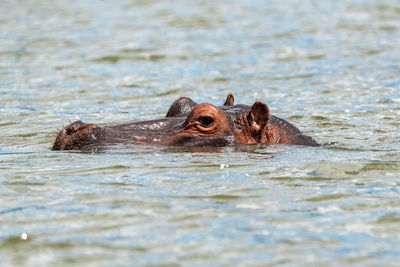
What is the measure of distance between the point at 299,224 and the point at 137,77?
11.7 meters

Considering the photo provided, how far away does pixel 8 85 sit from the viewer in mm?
16875

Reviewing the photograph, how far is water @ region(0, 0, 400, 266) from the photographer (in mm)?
6145

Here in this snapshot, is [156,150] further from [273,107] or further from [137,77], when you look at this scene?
[137,77]

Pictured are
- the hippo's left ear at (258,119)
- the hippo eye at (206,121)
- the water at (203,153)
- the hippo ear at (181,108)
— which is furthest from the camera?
the hippo ear at (181,108)

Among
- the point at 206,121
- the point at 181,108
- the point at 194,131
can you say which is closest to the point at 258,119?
the point at 206,121

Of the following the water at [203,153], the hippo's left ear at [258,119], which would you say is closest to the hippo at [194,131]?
the hippo's left ear at [258,119]

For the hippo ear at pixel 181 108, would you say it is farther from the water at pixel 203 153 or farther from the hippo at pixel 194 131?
the water at pixel 203 153

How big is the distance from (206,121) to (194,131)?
7.5 inches

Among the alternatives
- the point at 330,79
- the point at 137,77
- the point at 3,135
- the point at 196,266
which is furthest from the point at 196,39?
the point at 196,266

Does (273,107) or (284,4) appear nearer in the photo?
(273,107)

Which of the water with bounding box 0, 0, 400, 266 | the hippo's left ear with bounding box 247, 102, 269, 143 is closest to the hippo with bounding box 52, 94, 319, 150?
the hippo's left ear with bounding box 247, 102, 269, 143

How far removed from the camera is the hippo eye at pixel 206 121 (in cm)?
955

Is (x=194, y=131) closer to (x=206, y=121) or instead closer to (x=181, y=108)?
(x=206, y=121)

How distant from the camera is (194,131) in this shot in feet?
31.7
